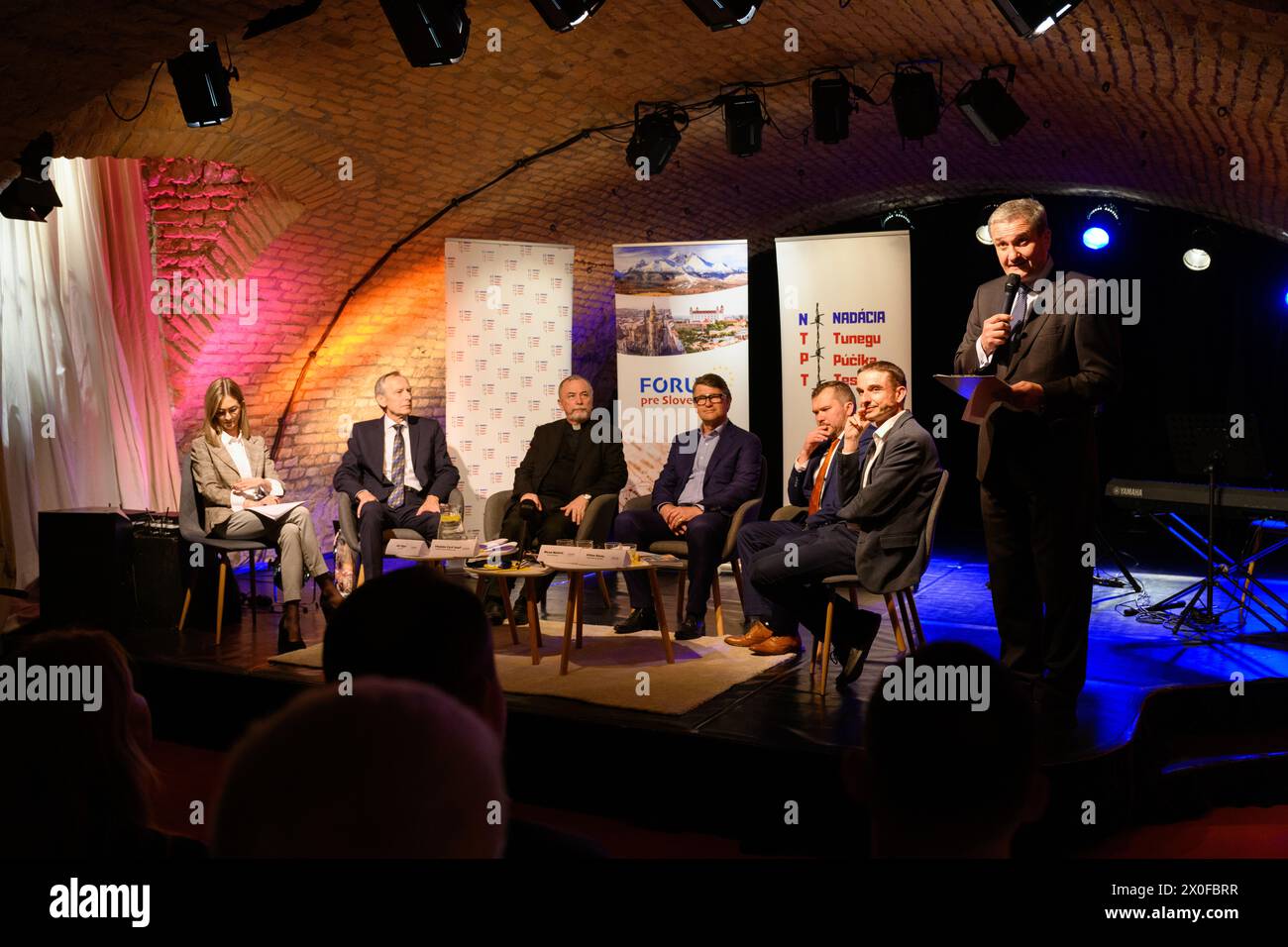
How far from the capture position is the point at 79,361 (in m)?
6.40

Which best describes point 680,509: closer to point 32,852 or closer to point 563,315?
point 563,315

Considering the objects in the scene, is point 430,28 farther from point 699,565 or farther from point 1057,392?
point 1057,392

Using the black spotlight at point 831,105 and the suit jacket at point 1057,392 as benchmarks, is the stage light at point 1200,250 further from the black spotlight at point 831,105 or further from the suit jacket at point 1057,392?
the suit jacket at point 1057,392

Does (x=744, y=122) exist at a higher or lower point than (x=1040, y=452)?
higher

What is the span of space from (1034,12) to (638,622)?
3345mm

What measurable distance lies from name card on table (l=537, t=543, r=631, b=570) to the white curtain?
145 inches

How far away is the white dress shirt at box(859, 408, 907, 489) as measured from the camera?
4.36m

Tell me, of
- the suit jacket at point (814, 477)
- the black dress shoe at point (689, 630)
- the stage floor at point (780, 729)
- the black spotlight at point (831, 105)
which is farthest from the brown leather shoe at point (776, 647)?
the black spotlight at point (831, 105)

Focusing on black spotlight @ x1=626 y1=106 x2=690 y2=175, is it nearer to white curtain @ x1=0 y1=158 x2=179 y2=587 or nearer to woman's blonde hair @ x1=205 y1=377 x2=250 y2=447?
woman's blonde hair @ x1=205 y1=377 x2=250 y2=447

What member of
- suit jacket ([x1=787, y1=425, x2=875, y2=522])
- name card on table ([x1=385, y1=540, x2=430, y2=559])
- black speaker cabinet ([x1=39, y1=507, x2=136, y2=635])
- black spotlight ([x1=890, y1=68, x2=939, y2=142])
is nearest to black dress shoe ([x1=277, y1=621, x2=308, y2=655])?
name card on table ([x1=385, y1=540, x2=430, y2=559])

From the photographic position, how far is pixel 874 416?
14.5 feet

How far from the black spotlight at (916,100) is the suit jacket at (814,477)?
235 centimetres

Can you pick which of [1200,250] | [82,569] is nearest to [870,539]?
[82,569]
